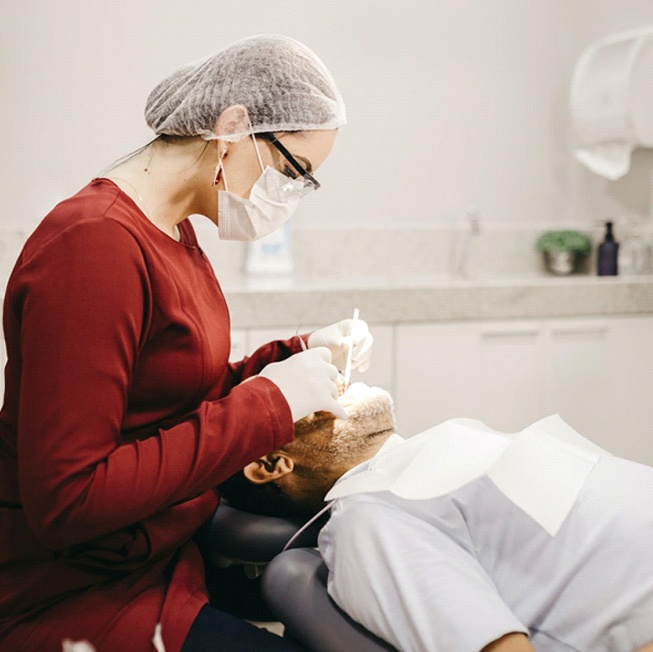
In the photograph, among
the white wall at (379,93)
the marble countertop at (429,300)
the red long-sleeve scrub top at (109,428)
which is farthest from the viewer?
the white wall at (379,93)

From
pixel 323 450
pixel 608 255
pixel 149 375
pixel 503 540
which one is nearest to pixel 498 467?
pixel 503 540

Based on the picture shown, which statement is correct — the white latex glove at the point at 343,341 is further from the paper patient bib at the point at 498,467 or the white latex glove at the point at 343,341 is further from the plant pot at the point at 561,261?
the plant pot at the point at 561,261

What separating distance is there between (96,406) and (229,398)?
0.19 m

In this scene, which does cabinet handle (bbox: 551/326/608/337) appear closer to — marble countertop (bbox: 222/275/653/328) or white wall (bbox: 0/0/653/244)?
marble countertop (bbox: 222/275/653/328)

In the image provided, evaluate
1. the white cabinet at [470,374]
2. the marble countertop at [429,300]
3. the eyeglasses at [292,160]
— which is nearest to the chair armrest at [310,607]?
the eyeglasses at [292,160]

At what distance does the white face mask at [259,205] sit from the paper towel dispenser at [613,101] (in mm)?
→ 2182

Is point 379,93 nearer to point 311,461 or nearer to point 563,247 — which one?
point 563,247

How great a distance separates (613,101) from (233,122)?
2.34 m

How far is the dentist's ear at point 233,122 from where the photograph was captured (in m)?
1.23

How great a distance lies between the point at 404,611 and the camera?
105cm

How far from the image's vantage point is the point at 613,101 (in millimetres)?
3127

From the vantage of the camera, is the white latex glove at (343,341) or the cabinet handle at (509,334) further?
the cabinet handle at (509,334)

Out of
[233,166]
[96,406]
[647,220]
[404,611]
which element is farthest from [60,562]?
[647,220]

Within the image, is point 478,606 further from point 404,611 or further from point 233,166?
point 233,166
